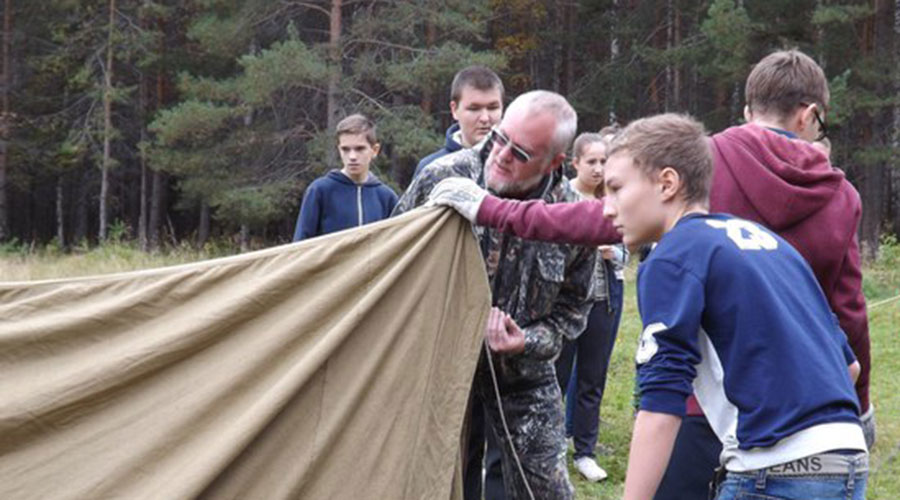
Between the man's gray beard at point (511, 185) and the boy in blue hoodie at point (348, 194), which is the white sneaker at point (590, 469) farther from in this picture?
the man's gray beard at point (511, 185)

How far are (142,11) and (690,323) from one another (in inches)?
1255

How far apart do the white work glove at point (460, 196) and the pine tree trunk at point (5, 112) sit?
32323 millimetres

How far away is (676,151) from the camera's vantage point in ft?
8.57

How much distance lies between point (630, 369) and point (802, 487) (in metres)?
7.79

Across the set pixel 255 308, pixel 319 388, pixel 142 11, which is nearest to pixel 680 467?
pixel 319 388

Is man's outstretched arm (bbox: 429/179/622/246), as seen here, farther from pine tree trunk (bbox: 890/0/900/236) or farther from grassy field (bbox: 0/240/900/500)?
pine tree trunk (bbox: 890/0/900/236)

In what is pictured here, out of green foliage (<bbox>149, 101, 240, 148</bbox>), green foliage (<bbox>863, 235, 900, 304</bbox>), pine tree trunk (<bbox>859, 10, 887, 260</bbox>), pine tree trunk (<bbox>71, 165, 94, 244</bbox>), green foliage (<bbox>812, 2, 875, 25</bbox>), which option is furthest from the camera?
pine tree trunk (<bbox>71, 165, 94, 244</bbox>)

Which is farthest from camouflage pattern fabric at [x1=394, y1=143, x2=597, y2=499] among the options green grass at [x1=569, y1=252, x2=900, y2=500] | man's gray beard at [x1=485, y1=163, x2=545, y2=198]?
green grass at [x1=569, y1=252, x2=900, y2=500]

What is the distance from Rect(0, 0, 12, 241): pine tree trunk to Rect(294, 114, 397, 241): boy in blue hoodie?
29.5 meters

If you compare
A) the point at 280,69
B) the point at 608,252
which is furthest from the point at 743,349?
the point at 280,69

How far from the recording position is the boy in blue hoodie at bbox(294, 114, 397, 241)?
20.4ft

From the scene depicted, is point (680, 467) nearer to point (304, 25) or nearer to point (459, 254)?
point (459, 254)

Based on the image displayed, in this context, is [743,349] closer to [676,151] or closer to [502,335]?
[676,151]

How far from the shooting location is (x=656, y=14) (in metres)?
31.3
